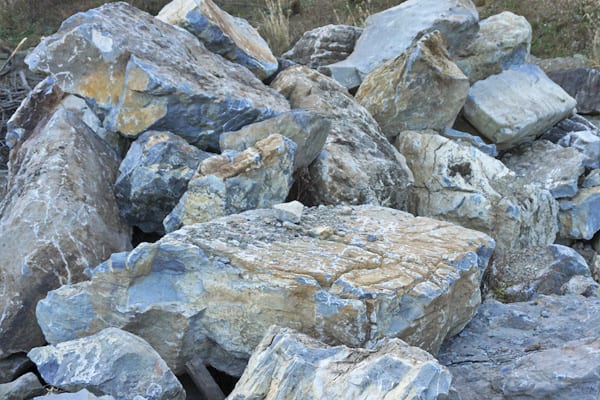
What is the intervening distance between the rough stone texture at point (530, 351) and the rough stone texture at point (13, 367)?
1774mm

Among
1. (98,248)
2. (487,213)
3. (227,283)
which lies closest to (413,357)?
(227,283)

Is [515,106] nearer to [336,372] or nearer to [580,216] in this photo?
[580,216]

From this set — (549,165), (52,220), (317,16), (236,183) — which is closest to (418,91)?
(549,165)

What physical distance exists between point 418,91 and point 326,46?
4.81 ft

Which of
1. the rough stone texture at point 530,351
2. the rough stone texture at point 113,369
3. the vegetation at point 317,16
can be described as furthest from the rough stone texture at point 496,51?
the rough stone texture at point 113,369

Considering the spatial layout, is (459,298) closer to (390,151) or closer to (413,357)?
(413,357)

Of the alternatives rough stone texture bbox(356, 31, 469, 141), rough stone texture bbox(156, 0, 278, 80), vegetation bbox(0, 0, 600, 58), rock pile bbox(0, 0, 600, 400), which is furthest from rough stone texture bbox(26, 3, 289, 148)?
vegetation bbox(0, 0, 600, 58)

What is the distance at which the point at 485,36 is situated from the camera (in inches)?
231

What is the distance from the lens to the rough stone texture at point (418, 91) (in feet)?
15.7

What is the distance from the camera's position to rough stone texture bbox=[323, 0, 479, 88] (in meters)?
5.51

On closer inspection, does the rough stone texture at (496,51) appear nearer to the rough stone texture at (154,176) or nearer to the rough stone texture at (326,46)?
the rough stone texture at (326,46)

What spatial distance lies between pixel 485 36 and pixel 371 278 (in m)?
3.68

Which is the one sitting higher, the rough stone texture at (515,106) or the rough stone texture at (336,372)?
the rough stone texture at (336,372)

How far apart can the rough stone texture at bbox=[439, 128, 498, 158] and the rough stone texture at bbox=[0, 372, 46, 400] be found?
128 inches
